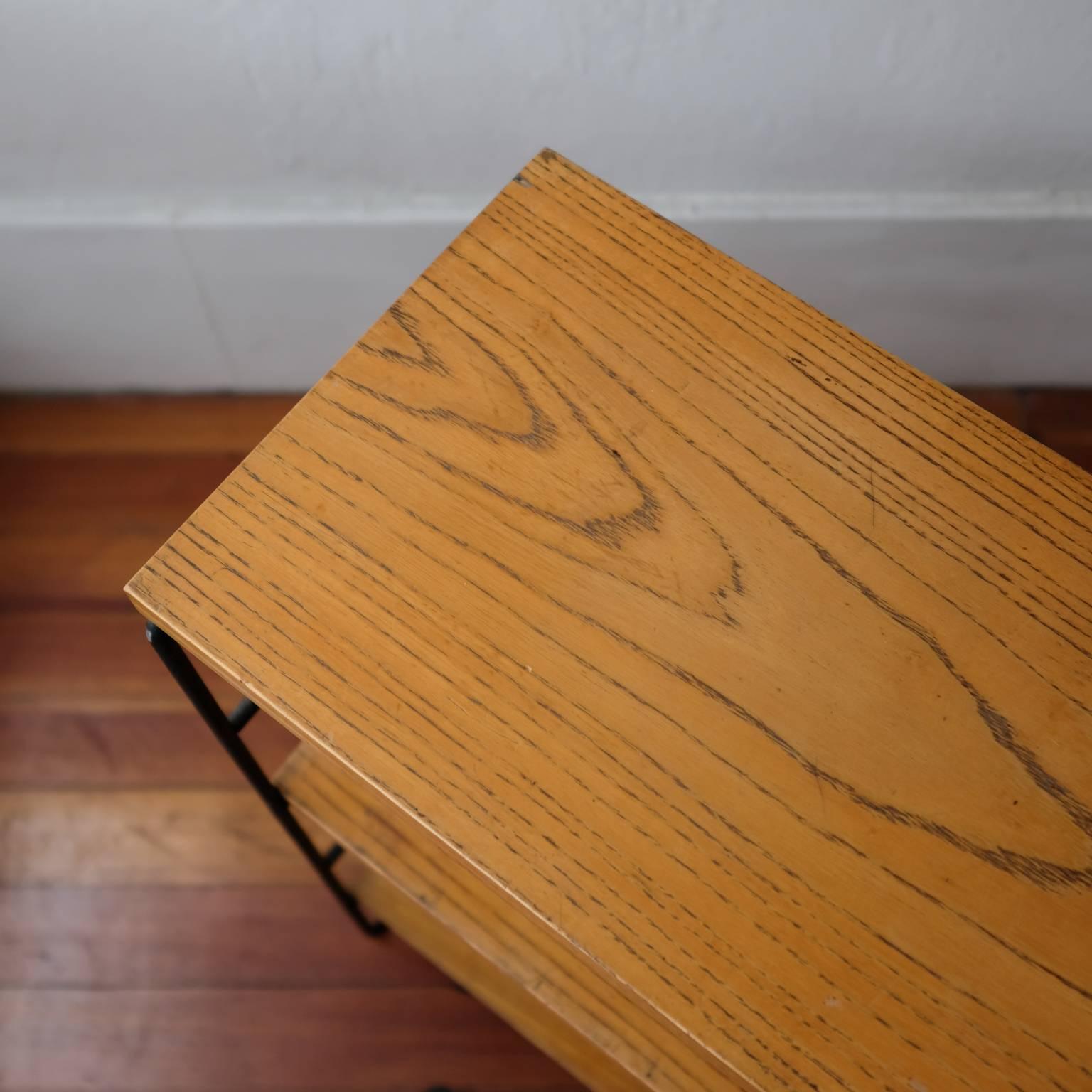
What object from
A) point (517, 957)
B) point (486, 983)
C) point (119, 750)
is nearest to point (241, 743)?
point (517, 957)

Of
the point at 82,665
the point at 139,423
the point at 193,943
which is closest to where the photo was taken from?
the point at 193,943

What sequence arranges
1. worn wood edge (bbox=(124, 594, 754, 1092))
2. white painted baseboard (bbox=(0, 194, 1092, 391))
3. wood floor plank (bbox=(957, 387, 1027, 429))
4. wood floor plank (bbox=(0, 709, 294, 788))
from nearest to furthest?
worn wood edge (bbox=(124, 594, 754, 1092)) → white painted baseboard (bbox=(0, 194, 1092, 391)) → wood floor plank (bbox=(0, 709, 294, 788)) → wood floor plank (bbox=(957, 387, 1027, 429))

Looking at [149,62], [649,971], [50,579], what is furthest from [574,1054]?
[149,62]

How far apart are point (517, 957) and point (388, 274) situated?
60 centimetres

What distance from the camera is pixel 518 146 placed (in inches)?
31.1

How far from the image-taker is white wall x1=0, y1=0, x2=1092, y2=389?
2.28 feet

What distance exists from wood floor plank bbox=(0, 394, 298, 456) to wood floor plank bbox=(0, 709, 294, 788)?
11.7 inches

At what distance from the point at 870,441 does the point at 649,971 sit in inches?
9.5

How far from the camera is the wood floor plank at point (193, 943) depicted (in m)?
0.90

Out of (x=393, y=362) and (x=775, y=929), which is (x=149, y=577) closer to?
(x=393, y=362)

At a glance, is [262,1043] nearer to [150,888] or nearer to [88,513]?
[150,888]

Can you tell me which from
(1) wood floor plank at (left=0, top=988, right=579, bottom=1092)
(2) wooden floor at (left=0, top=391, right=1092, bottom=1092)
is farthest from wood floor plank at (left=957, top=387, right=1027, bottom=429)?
(1) wood floor plank at (left=0, top=988, right=579, bottom=1092)

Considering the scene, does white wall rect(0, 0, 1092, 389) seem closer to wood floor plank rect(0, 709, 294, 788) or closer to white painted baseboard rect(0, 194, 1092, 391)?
white painted baseboard rect(0, 194, 1092, 391)

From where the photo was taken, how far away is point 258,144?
2.65ft
